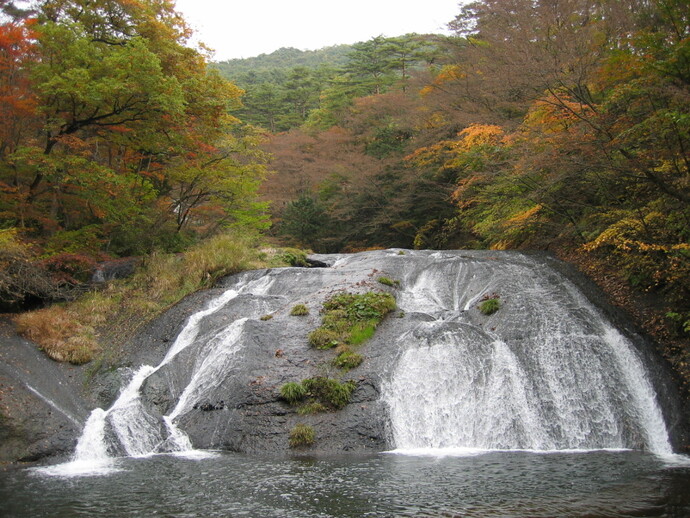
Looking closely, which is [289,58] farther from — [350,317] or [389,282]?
[350,317]

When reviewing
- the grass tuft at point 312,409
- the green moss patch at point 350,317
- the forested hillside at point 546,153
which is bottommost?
the grass tuft at point 312,409

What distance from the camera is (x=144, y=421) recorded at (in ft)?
32.8

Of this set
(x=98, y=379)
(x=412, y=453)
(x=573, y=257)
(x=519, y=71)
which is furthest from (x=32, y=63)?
(x=573, y=257)

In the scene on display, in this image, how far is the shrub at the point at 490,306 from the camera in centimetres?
1229

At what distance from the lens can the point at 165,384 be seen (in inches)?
441

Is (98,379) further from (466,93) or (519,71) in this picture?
(466,93)

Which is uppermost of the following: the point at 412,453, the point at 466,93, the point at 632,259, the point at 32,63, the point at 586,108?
the point at 466,93

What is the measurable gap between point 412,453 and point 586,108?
9.67 m

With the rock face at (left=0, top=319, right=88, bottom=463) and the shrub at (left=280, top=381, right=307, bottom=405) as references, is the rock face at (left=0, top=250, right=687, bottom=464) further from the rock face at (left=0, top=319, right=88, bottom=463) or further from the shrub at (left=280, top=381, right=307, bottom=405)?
the shrub at (left=280, top=381, right=307, bottom=405)

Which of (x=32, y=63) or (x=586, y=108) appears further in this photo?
(x=32, y=63)

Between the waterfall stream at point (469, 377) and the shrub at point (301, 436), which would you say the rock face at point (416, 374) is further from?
the shrub at point (301, 436)

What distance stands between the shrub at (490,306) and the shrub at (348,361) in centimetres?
356

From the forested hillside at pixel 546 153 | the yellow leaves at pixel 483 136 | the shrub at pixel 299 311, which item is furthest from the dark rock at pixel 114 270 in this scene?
the yellow leaves at pixel 483 136

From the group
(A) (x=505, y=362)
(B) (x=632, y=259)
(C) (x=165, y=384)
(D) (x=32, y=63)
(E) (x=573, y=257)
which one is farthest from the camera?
(E) (x=573, y=257)
